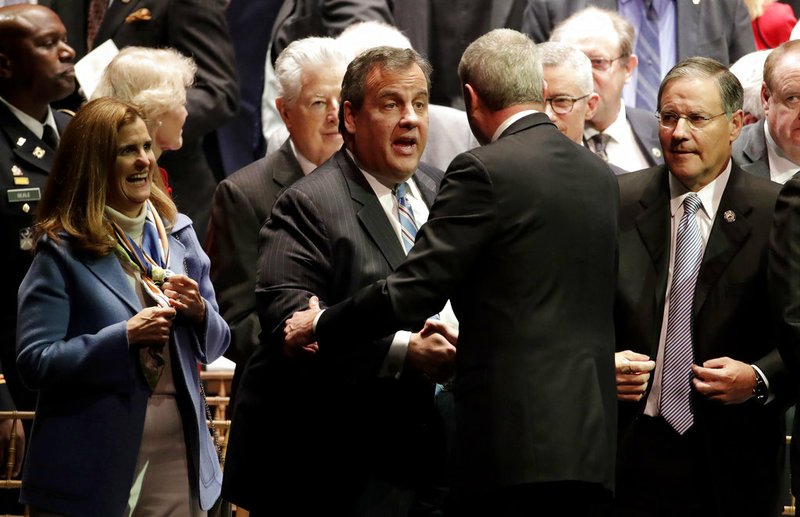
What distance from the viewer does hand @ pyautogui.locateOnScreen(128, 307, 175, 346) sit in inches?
160

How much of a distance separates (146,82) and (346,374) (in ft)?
5.83

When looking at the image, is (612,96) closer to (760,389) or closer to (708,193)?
(708,193)

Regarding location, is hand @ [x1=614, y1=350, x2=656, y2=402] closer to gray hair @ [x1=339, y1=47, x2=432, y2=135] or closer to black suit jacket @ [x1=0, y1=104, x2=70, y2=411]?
gray hair @ [x1=339, y1=47, x2=432, y2=135]

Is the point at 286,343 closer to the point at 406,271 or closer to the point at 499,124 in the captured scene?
the point at 406,271

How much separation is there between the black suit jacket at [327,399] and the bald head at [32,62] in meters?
1.59

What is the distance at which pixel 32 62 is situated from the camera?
212 inches

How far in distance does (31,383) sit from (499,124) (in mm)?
1541

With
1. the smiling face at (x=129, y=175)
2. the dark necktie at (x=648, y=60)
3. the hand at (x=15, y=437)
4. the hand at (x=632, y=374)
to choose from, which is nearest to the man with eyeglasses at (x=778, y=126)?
the hand at (x=632, y=374)

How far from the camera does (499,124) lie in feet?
13.0

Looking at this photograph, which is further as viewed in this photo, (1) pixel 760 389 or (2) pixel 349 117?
(2) pixel 349 117

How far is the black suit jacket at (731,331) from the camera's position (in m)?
4.25

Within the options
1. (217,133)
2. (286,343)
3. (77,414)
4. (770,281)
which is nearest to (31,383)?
(77,414)

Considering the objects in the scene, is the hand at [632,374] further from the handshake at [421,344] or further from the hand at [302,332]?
the hand at [302,332]

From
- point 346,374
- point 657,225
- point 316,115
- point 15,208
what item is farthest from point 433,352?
point 15,208
